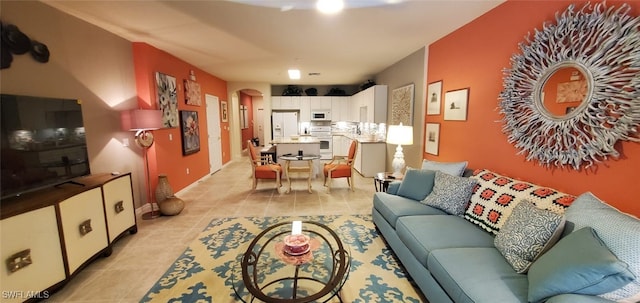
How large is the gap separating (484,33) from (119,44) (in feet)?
14.9

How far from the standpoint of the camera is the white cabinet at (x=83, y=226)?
6.79 feet

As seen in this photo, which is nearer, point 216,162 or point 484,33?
point 484,33

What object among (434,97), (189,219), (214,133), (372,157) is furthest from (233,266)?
(214,133)

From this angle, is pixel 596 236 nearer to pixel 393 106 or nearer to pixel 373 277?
pixel 373 277

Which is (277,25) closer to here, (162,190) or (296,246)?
(296,246)

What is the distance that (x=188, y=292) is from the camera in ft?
6.68

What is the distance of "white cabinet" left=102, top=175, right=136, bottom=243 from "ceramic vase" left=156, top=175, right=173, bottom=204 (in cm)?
60

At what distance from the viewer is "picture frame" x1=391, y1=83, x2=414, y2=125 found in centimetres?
450

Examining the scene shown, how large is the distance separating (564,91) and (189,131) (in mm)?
5514

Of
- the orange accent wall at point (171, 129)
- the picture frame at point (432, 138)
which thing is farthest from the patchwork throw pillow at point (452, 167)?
the orange accent wall at point (171, 129)

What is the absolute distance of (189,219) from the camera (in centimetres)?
351

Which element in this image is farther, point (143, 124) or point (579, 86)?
point (143, 124)

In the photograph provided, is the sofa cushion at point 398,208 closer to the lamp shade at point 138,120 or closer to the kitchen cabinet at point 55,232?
the kitchen cabinet at point 55,232

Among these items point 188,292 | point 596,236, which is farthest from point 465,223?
point 188,292
